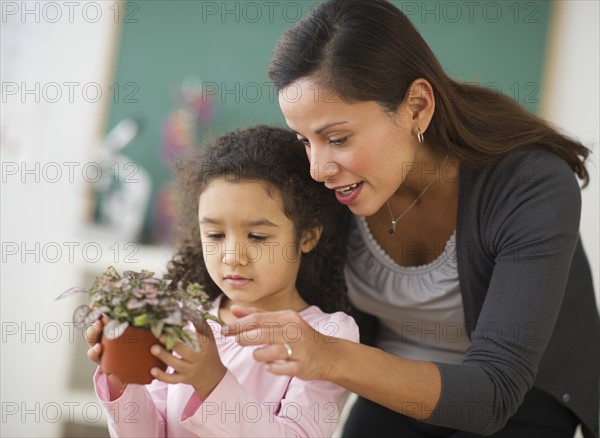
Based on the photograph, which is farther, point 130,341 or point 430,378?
point 430,378

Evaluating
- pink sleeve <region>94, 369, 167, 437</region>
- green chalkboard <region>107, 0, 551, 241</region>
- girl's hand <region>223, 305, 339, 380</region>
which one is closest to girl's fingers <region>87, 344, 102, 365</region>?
pink sleeve <region>94, 369, 167, 437</region>

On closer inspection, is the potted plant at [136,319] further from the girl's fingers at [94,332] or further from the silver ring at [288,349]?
the silver ring at [288,349]

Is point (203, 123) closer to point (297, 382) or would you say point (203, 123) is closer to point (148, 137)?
point (148, 137)

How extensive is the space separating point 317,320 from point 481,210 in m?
0.44

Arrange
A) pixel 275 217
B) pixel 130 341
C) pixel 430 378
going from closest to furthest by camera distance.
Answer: pixel 130 341
pixel 430 378
pixel 275 217

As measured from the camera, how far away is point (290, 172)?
170cm

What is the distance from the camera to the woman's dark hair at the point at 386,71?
5.03 ft

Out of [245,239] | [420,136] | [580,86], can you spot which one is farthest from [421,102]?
[580,86]

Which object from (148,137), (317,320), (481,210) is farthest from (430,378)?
(148,137)

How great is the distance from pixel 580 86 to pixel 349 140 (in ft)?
6.84

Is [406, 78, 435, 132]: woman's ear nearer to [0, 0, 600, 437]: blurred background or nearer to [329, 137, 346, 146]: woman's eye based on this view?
[329, 137, 346, 146]: woman's eye

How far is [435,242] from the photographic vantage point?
5.98ft

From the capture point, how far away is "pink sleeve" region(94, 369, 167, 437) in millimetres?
1409

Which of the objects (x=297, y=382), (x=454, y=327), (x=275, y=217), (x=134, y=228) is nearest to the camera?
(x=297, y=382)
